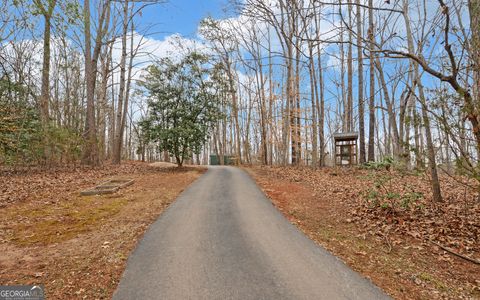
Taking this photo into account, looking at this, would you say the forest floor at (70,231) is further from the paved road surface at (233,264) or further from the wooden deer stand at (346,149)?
the wooden deer stand at (346,149)

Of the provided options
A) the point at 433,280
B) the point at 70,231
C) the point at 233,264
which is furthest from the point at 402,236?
the point at 70,231

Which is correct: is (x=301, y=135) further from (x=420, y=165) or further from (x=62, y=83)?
(x=62, y=83)

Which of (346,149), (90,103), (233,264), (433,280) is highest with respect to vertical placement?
(90,103)

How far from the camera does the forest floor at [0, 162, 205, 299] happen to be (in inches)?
129

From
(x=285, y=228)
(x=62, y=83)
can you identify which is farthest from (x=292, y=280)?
(x=62, y=83)

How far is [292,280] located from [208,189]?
236 inches

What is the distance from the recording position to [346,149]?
601 inches

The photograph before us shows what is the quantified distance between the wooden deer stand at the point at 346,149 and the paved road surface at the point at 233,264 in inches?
421

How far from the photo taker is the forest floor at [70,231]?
10.8 ft

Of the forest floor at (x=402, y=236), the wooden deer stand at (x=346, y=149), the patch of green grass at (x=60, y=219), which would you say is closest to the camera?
the forest floor at (x=402, y=236)

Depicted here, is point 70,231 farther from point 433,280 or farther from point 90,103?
point 90,103

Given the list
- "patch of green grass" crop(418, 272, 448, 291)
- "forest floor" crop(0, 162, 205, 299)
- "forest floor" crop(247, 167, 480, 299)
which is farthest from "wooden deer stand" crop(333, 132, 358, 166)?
"patch of green grass" crop(418, 272, 448, 291)

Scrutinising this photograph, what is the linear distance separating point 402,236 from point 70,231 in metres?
6.41

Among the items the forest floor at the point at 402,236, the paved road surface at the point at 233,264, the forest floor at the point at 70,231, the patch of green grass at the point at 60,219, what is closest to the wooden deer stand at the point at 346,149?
the forest floor at the point at 402,236
